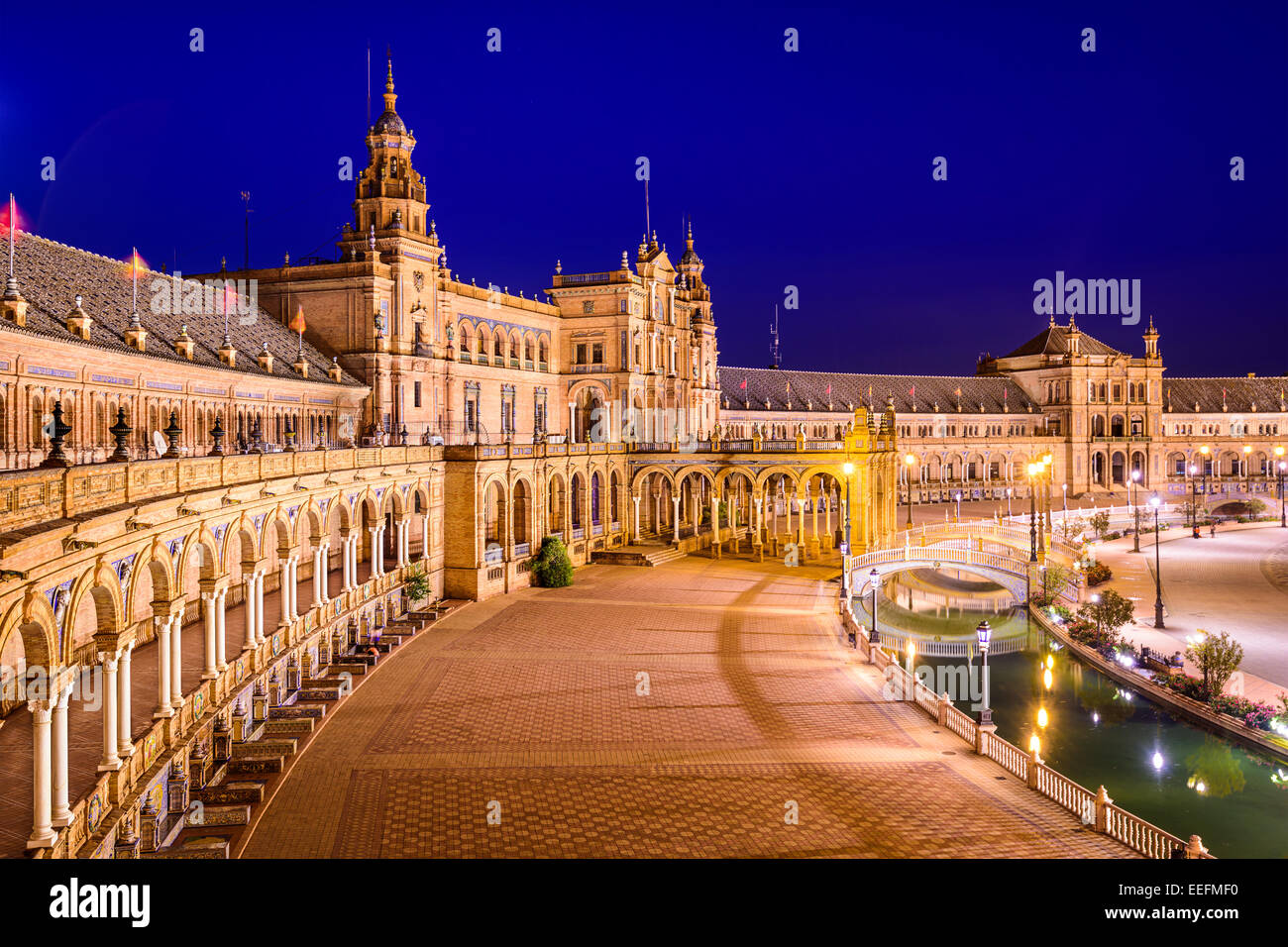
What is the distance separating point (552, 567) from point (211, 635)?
2636 cm

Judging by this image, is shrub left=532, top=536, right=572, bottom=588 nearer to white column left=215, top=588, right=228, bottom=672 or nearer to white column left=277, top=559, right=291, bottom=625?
white column left=277, top=559, right=291, bottom=625

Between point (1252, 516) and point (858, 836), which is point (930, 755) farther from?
point (1252, 516)

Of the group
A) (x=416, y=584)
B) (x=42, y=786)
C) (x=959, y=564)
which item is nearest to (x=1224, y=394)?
(x=959, y=564)

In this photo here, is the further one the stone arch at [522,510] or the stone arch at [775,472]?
the stone arch at [775,472]

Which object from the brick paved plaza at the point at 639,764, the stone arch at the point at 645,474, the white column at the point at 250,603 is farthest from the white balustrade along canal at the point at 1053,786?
the stone arch at the point at 645,474

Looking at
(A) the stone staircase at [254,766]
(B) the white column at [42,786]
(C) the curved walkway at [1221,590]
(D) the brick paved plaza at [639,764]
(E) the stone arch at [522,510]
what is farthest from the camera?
(E) the stone arch at [522,510]

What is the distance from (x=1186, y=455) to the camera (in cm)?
11188

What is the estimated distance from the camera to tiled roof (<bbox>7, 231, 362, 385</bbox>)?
28.1 meters

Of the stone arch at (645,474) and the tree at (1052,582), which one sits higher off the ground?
the stone arch at (645,474)

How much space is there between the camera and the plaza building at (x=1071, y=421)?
103 meters

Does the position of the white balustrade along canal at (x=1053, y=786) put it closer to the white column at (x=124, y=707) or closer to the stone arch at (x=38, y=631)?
the stone arch at (x=38, y=631)

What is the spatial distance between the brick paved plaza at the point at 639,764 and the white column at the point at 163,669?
Answer: 300 cm

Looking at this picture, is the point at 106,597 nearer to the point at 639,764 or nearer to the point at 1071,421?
the point at 639,764

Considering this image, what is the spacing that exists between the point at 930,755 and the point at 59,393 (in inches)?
1033
